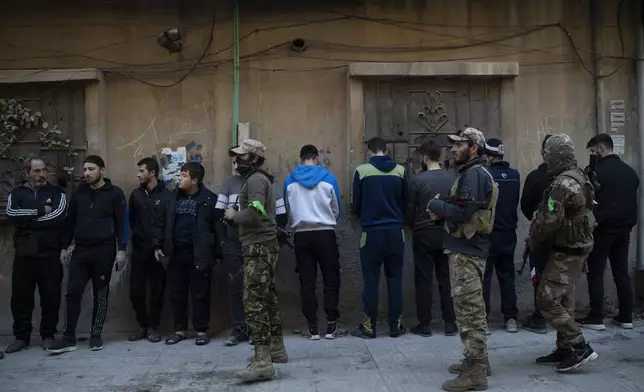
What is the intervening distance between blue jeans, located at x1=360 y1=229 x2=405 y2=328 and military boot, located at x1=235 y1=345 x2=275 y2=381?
163cm

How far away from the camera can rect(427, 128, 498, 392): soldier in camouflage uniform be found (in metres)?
5.02

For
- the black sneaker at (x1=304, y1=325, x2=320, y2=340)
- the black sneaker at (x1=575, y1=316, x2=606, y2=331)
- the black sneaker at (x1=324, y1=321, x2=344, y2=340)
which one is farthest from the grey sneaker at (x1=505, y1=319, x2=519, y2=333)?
the black sneaker at (x1=304, y1=325, x2=320, y2=340)

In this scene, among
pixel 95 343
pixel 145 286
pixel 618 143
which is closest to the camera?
pixel 95 343

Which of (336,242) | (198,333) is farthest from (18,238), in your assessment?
(336,242)

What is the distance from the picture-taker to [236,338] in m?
6.62

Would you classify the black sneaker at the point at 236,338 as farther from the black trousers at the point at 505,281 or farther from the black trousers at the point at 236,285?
the black trousers at the point at 505,281

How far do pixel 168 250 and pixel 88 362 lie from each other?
1.32m

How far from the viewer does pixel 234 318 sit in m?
6.70

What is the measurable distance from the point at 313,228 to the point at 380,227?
69 centimetres

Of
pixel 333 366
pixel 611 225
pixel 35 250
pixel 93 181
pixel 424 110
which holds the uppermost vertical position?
pixel 424 110

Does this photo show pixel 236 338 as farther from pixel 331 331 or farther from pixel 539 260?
pixel 539 260

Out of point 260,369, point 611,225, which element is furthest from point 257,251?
point 611,225

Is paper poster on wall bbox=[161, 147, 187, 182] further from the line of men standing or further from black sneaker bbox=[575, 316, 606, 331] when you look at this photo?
black sneaker bbox=[575, 316, 606, 331]

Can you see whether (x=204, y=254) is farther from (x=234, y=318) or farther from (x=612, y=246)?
(x=612, y=246)
